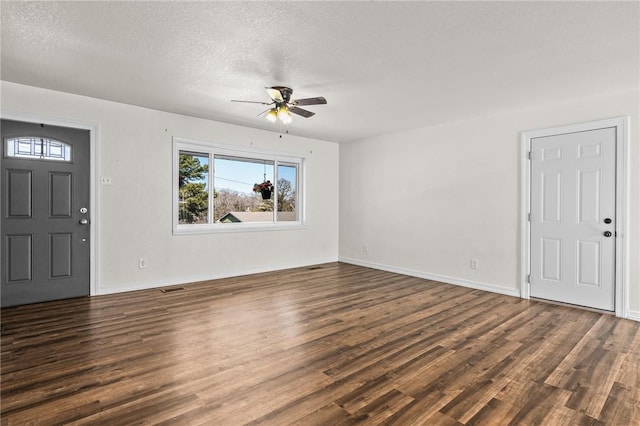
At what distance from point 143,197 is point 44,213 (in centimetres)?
112

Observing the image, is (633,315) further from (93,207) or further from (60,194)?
(60,194)

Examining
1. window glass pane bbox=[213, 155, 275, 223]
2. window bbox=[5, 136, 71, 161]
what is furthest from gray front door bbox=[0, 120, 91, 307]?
window glass pane bbox=[213, 155, 275, 223]

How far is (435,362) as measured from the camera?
2607mm

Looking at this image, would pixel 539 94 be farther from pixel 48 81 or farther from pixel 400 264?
pixel 48 81

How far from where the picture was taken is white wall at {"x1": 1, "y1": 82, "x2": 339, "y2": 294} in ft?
14.0

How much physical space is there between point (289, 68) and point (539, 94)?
2.96m

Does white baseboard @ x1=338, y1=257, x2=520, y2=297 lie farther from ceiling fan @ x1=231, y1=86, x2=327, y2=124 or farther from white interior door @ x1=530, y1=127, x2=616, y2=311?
ceiling fan @ x1=231, y1=86, x2=327, y2=124

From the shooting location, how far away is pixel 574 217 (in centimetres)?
408

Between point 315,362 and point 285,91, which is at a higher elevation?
point 285,91

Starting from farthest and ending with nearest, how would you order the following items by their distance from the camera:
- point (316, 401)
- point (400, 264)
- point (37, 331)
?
point (400, 264) < point (37, 331) < point (316, 401)

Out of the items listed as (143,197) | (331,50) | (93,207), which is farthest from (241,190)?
(331,50)

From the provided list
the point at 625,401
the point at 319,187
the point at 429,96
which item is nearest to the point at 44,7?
the point at 429,96

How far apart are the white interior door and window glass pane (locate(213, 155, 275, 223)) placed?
429cm

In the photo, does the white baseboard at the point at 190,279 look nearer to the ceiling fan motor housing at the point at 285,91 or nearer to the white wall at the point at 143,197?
the white wall at the point at 143,197
